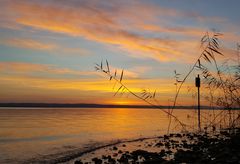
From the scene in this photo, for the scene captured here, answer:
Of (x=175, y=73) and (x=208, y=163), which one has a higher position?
(x=175, y=73)

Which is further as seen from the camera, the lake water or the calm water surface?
the calm water surface

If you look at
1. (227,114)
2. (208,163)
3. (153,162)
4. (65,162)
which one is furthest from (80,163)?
(208,163)

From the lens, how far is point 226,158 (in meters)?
7.64

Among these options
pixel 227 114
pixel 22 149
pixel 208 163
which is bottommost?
pixel 22 149

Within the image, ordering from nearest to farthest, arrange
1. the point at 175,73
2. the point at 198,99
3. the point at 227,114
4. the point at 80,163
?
the point at 175,73, the point at 227,114, the point at 198,99, the point at 80,163

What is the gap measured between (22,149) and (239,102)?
17922mm

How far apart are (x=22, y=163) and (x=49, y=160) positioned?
1363 mm

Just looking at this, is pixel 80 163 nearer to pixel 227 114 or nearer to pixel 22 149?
pixel 227 114

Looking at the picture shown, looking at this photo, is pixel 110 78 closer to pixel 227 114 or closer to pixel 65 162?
pixel 227 114

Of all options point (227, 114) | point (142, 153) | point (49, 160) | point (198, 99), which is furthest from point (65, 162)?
point (227, 114)

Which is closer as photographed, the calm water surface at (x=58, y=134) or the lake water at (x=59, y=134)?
the lake water at (x=59, y=134)

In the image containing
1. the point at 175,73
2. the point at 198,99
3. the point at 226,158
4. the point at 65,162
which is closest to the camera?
the point at 226,158

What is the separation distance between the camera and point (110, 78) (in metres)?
9.08

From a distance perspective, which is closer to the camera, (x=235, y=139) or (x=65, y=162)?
(x=235, y=139)
